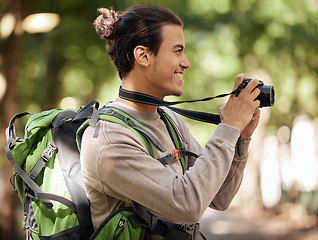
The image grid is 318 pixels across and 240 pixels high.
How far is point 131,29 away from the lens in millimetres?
2297

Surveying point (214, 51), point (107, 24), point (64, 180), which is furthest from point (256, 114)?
point (214, 51)

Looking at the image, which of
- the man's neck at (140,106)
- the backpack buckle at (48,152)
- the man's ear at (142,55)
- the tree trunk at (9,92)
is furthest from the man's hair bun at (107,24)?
the tree trunk at (9,92)

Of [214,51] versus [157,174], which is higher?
[214,51]

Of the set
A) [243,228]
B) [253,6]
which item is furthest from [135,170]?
[243,228]

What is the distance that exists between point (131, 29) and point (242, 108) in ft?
2.01

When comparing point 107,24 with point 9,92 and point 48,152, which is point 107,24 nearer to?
point 48,152

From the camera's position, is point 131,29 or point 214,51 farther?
point 214,51

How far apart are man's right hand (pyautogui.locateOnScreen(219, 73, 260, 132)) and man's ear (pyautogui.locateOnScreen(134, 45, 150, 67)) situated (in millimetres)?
405

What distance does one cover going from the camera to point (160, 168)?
199cm

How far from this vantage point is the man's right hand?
2107mm

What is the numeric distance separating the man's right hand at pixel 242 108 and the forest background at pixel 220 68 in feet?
19.2

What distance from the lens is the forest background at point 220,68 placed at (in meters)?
8.72

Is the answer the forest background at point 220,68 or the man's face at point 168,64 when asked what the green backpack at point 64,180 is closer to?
the man's face at point 168,64

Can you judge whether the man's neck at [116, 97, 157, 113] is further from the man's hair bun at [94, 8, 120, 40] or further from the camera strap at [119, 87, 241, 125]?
the man's hair bun at [94, 8, 120, 40]
